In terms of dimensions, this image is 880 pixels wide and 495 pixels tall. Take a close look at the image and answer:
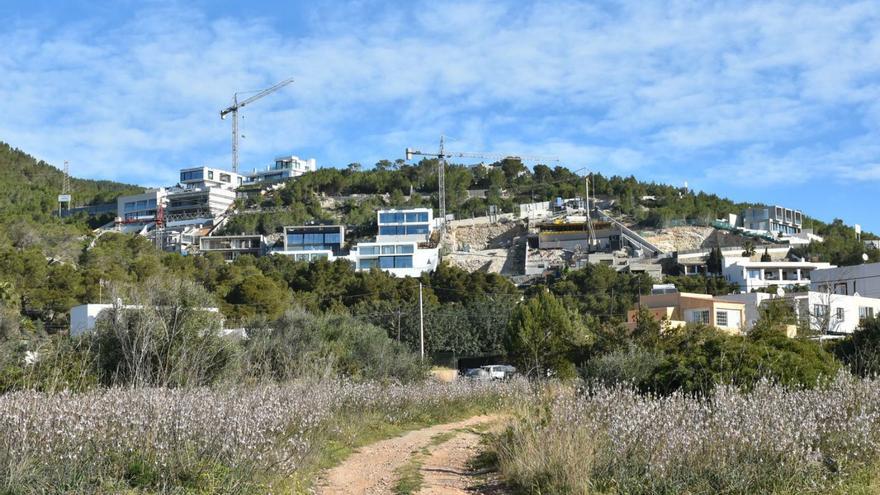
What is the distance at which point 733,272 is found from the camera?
276 feet

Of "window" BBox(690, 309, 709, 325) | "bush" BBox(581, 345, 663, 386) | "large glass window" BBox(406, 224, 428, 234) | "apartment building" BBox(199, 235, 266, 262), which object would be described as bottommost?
"window" BBox(690, 309, 709, 325)

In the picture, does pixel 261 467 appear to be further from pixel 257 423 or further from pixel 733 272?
pixel 733 272

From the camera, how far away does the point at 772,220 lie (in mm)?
118688

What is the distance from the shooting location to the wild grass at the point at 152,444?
25.7 feet

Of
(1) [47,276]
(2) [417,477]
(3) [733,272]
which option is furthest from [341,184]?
(2) [417,477]

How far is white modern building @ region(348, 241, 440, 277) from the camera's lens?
97.2 metres

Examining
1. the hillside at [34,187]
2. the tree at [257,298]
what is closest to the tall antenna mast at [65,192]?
the hillside at [34,187]

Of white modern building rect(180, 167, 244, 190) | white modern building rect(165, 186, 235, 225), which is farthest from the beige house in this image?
white modern building rect(180, 167, 244, 190)

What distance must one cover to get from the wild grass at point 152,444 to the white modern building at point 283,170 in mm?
155230

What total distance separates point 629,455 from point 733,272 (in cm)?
7936

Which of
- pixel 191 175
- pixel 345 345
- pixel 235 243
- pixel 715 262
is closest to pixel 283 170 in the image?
pixel 191 175

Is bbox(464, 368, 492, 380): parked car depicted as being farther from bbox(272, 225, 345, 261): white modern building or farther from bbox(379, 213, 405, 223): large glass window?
bbox(379, 213, 405, 223): large glass window

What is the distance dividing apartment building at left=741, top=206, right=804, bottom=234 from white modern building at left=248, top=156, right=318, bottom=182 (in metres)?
80.5

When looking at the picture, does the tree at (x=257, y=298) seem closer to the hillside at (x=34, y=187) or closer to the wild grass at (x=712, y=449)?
the wild grass at (x=712, y=449)
